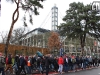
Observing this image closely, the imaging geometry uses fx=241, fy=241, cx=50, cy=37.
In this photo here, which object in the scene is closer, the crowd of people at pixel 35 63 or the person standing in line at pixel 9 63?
the crowd of people at pixel 35 63

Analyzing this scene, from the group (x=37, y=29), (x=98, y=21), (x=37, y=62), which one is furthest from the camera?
(x=37, y=29)

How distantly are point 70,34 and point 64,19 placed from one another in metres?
3.00

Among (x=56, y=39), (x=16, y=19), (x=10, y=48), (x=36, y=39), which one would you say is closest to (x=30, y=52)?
(x=10, y=48)

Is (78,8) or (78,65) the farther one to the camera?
(78,8)

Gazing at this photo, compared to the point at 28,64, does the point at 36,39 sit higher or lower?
higher

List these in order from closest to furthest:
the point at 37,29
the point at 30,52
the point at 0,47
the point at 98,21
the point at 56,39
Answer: the point at 0,47 < the point at 30,52 < the point at 98,21 < the point at 56,39 < the point at 37,29

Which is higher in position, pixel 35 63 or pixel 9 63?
pixel 9 63

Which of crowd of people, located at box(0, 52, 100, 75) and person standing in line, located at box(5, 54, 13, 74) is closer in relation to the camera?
crowd of people, located at box(0, 52, 100, 75)

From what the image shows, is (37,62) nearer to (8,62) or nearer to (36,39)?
(8,62)

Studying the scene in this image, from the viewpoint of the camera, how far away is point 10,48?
98.5ft

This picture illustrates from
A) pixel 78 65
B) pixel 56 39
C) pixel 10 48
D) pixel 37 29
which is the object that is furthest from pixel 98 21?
pixel 37 29

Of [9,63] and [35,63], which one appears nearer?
[9,63]

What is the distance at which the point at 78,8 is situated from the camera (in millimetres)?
44094

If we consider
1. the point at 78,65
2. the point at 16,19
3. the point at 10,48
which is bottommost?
the point at 78,65
